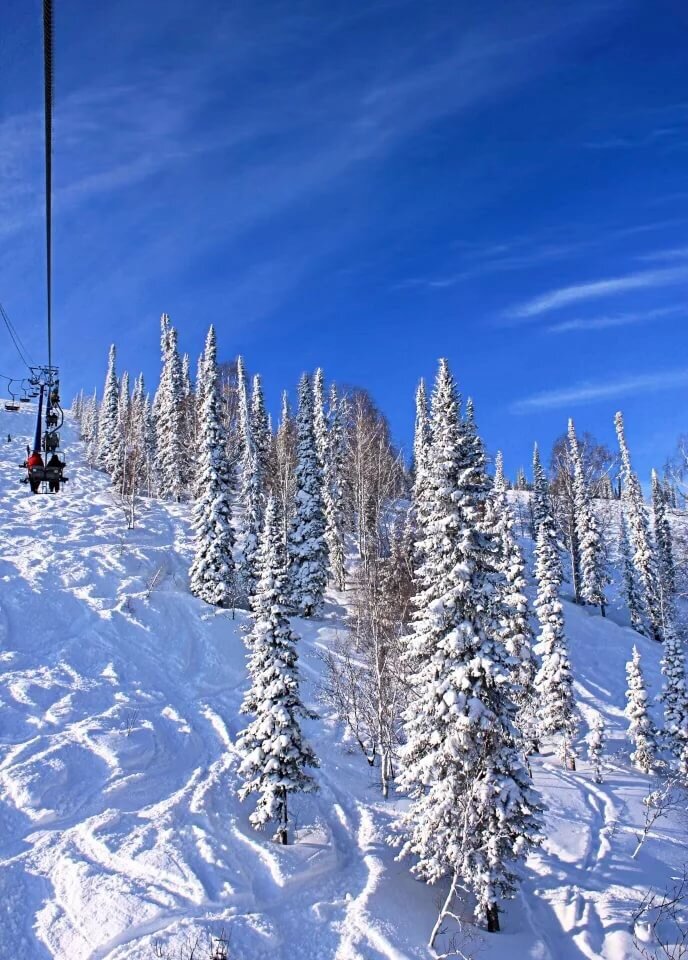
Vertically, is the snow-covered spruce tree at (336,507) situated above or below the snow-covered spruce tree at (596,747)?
above

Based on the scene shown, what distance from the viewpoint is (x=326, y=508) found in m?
52.8

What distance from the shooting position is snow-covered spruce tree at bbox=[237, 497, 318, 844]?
20.0 m

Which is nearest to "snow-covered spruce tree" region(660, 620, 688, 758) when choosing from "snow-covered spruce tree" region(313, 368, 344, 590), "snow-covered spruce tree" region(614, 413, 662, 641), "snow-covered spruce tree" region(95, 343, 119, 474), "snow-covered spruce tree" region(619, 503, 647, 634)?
"snow-covered spruce tree" region(313, 368, 344, 590)

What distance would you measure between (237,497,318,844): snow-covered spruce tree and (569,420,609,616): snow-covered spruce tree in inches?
1880

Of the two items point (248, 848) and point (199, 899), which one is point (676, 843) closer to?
point (248, 848)

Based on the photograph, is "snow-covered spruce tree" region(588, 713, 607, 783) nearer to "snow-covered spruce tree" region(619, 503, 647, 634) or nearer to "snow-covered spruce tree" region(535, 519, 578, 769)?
"snow-covered spruce tree" region(535, 519, 578, 769)

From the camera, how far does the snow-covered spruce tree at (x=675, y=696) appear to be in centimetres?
3519

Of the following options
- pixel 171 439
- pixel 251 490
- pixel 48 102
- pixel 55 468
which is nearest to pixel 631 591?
pixel 251 490

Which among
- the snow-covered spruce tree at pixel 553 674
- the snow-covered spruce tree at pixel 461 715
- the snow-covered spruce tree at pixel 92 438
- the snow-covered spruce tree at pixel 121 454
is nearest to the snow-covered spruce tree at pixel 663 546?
the snow-covered spruce tree at pixel 553 674

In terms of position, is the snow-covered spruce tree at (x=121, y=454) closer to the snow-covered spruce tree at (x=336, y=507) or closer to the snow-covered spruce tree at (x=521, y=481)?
the snow-covered spruce tree at (x=336, y=507)

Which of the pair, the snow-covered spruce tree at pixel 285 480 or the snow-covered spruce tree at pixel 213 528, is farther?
the snow-covered spruce tree at pixel 285 480

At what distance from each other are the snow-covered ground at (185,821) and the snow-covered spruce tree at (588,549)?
23.2m

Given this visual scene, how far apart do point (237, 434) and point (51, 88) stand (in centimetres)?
6395

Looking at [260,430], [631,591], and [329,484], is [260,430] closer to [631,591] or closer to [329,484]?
[329,484]
